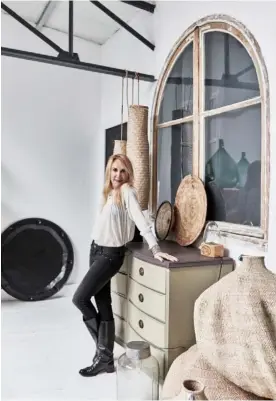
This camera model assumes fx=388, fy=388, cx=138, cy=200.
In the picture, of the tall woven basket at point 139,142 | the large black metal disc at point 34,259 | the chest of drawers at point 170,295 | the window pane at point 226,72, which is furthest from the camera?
the large black metal disc at point 34,259

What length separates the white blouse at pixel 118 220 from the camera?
262cm


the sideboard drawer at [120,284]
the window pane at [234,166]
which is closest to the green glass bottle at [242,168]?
the window pane at [234,166]

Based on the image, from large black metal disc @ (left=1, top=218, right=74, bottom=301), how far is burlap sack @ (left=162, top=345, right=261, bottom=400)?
2546 mm

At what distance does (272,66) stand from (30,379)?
239cm

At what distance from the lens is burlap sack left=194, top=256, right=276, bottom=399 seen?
4.82ft

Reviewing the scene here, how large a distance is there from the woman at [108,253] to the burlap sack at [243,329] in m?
0.95

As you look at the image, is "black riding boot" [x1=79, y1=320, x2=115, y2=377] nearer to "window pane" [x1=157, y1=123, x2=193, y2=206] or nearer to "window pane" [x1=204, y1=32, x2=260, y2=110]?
"window pane" [x1=157, y1=123, x2=193, y2=206]

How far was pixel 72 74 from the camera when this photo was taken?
174 inches

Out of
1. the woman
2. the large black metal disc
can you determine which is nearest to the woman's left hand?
the woman

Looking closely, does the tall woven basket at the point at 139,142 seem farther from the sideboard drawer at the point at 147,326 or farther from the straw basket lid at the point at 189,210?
the sideboard drawer at the point at 147,326

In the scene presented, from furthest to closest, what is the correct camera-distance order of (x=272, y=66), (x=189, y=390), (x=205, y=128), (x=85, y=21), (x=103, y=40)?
(x=103, y=40) → (x=85, y=21) → (x=205, y=128) → (x=272, y=66) → (x=189, y=390)

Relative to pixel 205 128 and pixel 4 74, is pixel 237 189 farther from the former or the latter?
pixel 4 74

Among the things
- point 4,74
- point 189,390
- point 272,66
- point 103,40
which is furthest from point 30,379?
point 103,40

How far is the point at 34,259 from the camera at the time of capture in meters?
4.23
